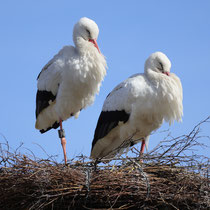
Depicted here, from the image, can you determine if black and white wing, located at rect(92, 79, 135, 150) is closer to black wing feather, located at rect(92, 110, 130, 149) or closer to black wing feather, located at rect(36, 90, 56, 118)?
black wing feather, located at rect(92, 110, 130, 149)

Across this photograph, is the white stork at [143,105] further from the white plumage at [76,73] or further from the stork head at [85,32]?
the stork head at [85,32]

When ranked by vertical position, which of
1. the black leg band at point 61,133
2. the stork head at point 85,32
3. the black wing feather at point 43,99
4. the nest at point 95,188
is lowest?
the nest at point 95,188

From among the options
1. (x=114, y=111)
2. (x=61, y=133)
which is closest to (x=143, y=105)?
(x=114, y=111)

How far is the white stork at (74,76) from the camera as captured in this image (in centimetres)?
756

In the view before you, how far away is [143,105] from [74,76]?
97 centimetres

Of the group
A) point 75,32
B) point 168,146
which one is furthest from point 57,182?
point 75,32

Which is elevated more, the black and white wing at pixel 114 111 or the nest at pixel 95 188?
the black and white wing at pixel 114 111

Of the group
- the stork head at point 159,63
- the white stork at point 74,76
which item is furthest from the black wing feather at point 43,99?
the stork head at point 159,63

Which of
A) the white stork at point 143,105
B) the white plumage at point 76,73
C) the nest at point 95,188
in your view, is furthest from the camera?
the white plumage at point 76,73

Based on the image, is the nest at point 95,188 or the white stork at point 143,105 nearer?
the nest at point 95,188

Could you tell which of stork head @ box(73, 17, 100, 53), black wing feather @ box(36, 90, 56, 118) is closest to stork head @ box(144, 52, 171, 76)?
stork head @ box(73, 17, 100, 53)

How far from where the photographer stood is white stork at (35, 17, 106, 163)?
7.56 metres

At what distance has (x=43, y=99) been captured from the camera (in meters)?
7.95

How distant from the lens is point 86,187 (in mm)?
5562
